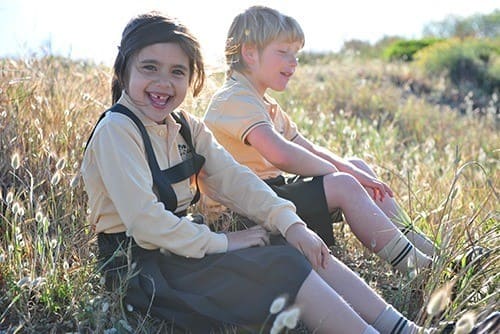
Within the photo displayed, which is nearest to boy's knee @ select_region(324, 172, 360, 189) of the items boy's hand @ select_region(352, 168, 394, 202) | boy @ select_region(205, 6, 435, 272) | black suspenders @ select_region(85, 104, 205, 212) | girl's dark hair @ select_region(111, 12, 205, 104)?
boy @ select_region(205, 6, 435, 272)

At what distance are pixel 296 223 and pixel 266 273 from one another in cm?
33

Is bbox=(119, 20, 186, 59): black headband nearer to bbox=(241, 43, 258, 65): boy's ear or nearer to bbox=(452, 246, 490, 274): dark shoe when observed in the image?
bbox=(241, 43, 258, 65): boy's ear

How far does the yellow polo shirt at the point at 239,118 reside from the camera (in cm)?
333

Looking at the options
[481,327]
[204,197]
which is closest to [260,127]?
[204,197]

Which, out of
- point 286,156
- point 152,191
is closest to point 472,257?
point 286,156

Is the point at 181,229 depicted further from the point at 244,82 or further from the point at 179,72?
the point at 244,82

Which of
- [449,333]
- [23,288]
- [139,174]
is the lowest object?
[23,288]

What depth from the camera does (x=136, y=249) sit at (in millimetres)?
2635

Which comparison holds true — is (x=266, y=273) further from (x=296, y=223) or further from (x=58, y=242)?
(x=58, y=242)

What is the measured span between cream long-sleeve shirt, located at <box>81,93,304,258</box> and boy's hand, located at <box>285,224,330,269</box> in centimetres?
6

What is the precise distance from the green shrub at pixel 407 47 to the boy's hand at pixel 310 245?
1405 centimetres

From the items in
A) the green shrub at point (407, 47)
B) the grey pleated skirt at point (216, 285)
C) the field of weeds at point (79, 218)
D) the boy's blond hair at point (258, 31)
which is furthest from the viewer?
the green shrub at point (407, 47)

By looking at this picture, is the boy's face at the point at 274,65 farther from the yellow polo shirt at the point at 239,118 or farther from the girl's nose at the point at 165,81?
the girl's nose at the point at 165,81

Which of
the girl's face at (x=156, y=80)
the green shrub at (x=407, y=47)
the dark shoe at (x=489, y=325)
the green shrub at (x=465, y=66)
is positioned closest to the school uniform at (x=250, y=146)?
the girl's face at (x=156, y=80)
